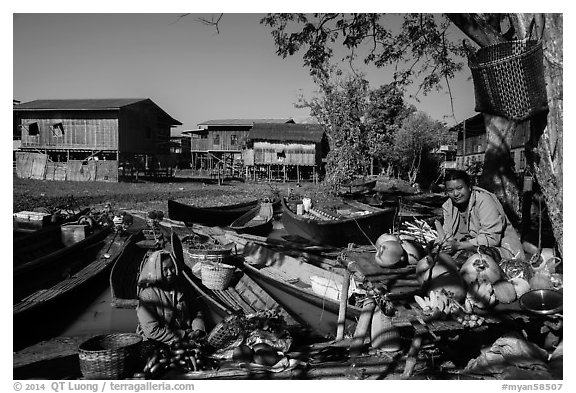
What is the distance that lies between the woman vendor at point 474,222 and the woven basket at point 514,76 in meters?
0.81

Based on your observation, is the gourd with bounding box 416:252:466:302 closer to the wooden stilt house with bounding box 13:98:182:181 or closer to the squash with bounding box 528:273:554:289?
the squash with bounding box 528:273:554:289

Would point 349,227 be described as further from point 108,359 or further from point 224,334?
point 108,359

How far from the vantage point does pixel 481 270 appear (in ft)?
11.3

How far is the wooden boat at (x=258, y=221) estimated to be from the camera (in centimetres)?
1184

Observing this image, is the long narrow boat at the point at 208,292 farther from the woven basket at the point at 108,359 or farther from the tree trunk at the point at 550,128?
the tree trunk at the point at 550,128

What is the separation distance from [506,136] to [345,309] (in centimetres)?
412

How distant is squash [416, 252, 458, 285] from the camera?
347 cm

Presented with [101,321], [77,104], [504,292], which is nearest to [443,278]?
[504,292]

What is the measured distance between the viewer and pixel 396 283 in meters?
3.69

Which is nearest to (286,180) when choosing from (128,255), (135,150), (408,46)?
(135,150)

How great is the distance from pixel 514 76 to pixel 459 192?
121 centimetres

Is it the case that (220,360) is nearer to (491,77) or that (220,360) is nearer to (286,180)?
(491,77)

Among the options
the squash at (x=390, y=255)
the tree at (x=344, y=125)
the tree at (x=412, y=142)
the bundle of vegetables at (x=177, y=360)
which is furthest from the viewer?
the tree at (x=412, y=142)

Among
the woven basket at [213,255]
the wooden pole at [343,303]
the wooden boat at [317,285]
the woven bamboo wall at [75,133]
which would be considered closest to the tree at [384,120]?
the wooden boat at [317,285]
